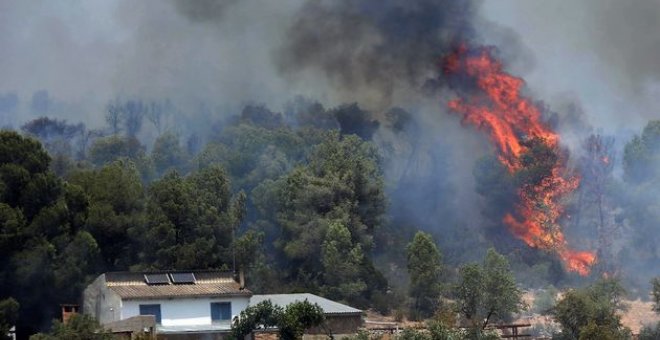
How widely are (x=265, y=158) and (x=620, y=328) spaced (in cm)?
4358

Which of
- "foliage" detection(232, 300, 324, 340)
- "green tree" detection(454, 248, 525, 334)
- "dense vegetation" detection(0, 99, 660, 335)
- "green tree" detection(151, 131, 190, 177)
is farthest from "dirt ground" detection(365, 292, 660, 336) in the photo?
"green tree" detection(151, 131, 190, 177)

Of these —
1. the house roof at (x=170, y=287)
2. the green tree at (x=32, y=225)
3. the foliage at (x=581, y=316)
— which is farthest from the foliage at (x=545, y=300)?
the green tree at (x=32, y=225)

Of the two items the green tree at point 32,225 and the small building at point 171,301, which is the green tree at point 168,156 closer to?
the green tree at point 32,225

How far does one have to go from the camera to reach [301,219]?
92000 millimetres

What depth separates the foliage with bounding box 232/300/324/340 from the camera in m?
65.1

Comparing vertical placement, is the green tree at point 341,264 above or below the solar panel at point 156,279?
above

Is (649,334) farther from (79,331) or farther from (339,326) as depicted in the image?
(79,331)

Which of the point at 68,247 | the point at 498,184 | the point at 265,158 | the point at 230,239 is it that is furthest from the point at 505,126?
the point at 68,247

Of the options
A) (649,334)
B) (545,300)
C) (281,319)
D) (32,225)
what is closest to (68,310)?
(32,225)

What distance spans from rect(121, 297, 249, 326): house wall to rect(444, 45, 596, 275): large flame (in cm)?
3633

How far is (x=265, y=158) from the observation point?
360ft

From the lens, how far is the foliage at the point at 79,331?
204 ft

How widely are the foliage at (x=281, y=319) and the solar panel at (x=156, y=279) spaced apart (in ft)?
21.7

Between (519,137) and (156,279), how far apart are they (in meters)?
40.0
